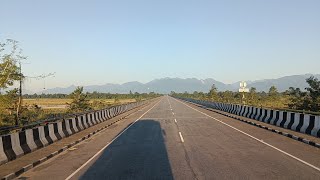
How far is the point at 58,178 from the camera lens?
10.0 m

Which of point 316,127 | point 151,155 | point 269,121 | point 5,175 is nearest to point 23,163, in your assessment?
point 5,175

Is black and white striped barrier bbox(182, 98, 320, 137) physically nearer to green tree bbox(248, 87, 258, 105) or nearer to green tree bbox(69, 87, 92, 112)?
green tree bbox(69, 87, 92, 112)

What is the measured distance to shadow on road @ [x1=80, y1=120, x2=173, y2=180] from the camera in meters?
10.0

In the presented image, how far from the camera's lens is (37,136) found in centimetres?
1569

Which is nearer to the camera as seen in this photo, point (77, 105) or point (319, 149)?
point (319, 149)

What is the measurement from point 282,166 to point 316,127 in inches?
341

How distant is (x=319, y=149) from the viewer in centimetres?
1473

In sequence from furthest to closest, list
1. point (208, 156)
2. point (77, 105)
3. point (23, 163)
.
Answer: point (77, 105) < point (208, 156) < point (23, 163)

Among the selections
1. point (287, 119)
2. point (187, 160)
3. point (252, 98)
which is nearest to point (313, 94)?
point (287, 119)

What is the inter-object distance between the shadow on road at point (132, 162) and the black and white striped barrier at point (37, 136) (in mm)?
2845

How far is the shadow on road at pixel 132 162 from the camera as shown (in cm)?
1000

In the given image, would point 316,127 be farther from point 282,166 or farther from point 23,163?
point 23,163

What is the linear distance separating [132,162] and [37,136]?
5.54 m

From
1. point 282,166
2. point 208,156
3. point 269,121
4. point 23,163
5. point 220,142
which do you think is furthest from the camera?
point 269,121
